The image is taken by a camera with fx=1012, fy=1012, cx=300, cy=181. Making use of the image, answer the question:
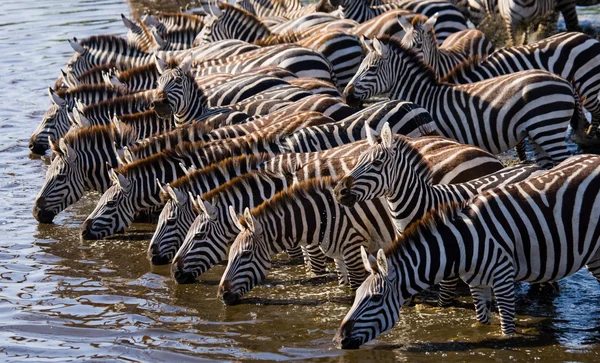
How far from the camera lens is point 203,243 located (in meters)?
9.03

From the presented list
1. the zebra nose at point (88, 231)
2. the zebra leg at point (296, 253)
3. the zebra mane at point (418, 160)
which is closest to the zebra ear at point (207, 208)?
the zebra leg at point (296, 253)

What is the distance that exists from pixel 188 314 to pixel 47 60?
45.5 ft

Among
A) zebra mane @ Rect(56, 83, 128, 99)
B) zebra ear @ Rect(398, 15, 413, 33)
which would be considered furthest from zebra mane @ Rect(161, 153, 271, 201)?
zebra mane @ Rect(56, 83, 128, 99)

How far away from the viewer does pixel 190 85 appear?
12.3 metres

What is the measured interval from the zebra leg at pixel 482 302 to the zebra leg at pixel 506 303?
25 cm

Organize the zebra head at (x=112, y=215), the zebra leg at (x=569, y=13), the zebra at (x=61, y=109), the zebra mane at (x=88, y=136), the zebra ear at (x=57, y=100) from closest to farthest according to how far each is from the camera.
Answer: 1. the zebra head at (x=112, y=215)
2. the zebra mane at (x=88, y=136)
3. the zebra at (x=61, y=109)
4. the zebra ear at (x=57, y=100)
5. the zebra leg at (x=569, y=13)

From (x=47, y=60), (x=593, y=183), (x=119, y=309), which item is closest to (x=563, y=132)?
(x=593, y=183)

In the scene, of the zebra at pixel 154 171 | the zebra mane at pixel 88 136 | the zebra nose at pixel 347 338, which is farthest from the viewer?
the zebra mane at pixel 88 136

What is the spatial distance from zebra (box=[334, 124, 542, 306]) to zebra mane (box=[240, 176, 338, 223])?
0.54 meters

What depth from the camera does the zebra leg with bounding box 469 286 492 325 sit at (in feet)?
25.7

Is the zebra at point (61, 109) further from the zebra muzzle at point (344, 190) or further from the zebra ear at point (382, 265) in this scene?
the zebra ear at point (382, 265)

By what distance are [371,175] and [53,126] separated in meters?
8.29

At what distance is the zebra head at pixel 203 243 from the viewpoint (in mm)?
9008

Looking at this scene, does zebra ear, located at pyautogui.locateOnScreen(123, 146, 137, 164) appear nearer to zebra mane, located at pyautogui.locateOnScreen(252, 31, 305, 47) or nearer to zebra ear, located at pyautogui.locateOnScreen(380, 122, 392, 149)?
zebra ear, located at pyautogui.locateOnScreen(380, 122, 392, 149)
